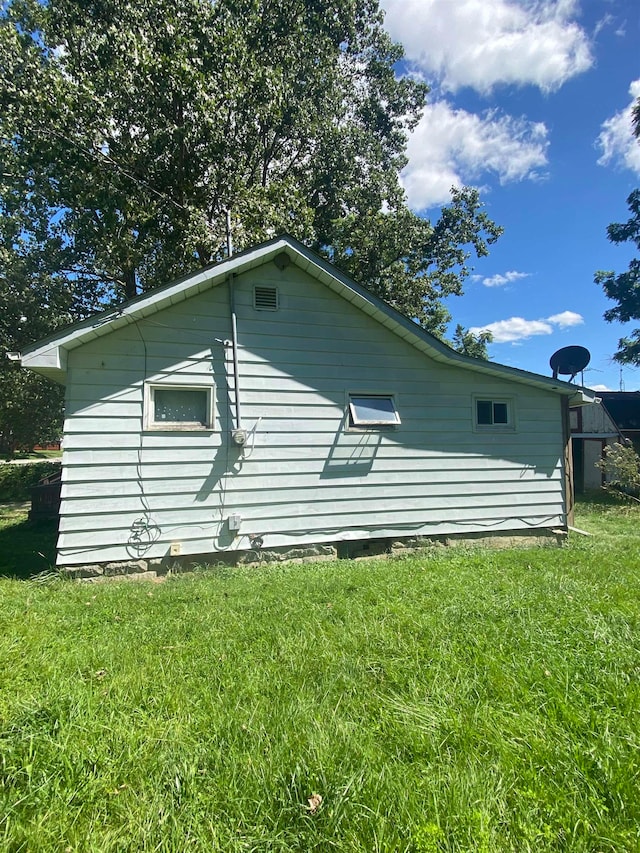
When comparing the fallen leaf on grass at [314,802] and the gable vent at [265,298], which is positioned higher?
the gable vent at [265,298]

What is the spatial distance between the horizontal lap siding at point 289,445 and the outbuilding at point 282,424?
0.07 feet

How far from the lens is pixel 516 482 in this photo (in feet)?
25.5

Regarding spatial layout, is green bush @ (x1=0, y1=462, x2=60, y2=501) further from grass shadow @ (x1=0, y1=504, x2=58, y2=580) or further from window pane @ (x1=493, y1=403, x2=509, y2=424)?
window pane @ (x1=493, y1=403, x2=509, y2=424)

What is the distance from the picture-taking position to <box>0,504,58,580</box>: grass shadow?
5883 millimetres

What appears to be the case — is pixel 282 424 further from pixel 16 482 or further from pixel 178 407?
pixel 16 482

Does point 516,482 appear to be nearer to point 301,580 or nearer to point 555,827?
point 301,580

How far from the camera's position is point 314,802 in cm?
183

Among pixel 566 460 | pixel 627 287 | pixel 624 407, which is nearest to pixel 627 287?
pixel 627 287

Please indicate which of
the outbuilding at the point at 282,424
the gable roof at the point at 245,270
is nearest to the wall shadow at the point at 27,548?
the outbuilding at the point at 282,424

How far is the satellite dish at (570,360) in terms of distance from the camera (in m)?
11.5

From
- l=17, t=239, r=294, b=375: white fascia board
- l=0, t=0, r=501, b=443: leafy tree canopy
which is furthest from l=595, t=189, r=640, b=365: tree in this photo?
l=17, t=239, r=294, b=375: white fascia board

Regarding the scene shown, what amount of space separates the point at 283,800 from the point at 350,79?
60.1 ft

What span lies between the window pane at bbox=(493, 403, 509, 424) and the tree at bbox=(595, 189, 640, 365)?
18688 mm

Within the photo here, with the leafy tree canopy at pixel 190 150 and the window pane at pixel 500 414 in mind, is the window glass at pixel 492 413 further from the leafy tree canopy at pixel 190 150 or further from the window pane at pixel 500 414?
the leafy tree canopy at pixel 190 150
